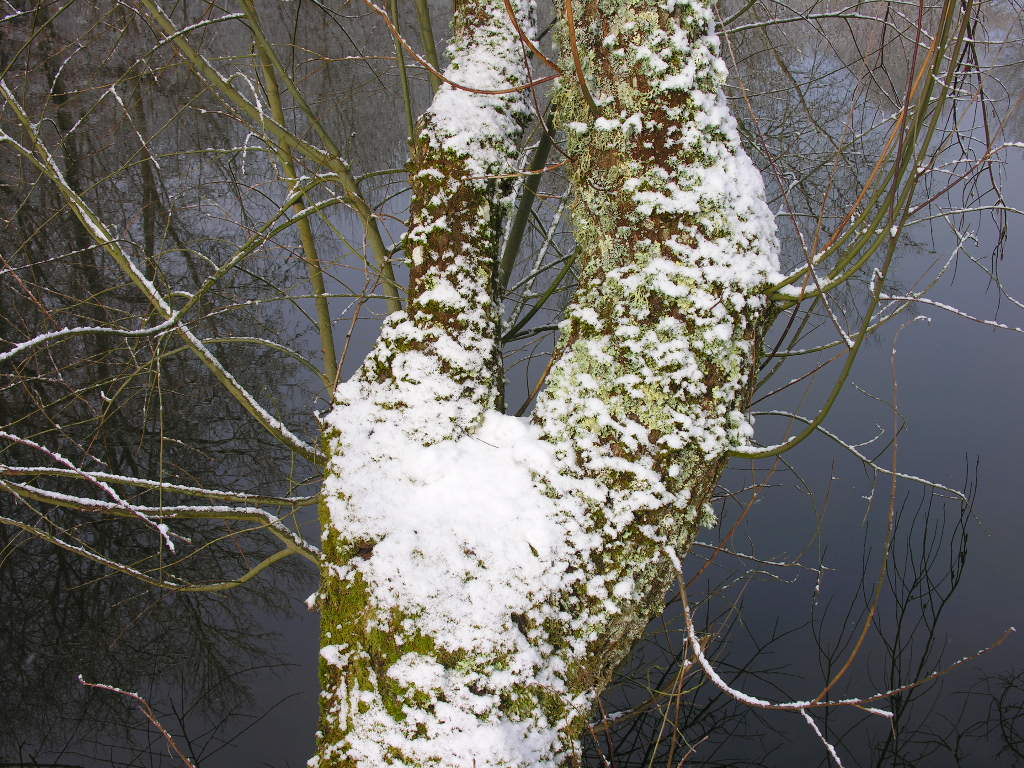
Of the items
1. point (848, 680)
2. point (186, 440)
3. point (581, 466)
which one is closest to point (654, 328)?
point (581, 466)

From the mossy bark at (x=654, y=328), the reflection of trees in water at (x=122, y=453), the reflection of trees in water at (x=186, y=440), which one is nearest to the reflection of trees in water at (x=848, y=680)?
the reflection of trees in water at (x=186, y=440)

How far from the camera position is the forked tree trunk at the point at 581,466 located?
1.30 metres

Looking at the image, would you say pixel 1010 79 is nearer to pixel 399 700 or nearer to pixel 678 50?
pixel 678 50

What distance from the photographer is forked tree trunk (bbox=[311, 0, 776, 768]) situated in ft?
4.26

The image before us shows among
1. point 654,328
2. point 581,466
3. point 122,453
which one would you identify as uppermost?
point 122,453

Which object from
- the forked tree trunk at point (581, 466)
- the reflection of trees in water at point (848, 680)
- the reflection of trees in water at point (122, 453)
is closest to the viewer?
the forked tree trunk at point (581, 466)

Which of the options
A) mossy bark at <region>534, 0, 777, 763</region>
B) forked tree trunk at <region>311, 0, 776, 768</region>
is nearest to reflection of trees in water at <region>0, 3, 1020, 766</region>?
forked tree trunk at <region>311, 0, 776, 768</region>

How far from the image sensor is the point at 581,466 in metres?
1.40

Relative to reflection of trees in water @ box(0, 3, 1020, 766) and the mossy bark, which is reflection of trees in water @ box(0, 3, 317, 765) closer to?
reflection of trees in water @ box(0, 3, 1020, 766)

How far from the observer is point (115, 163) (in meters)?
5.18

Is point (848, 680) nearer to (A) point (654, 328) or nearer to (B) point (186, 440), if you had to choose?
(A) point (654, 328)

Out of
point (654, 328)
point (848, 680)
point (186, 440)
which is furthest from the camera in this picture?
point (186, 440)

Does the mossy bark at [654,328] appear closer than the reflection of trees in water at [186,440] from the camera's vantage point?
Yes

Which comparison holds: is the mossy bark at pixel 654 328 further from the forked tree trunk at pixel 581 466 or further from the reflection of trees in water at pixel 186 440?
the reflection of trees in water at pixel 186 440
